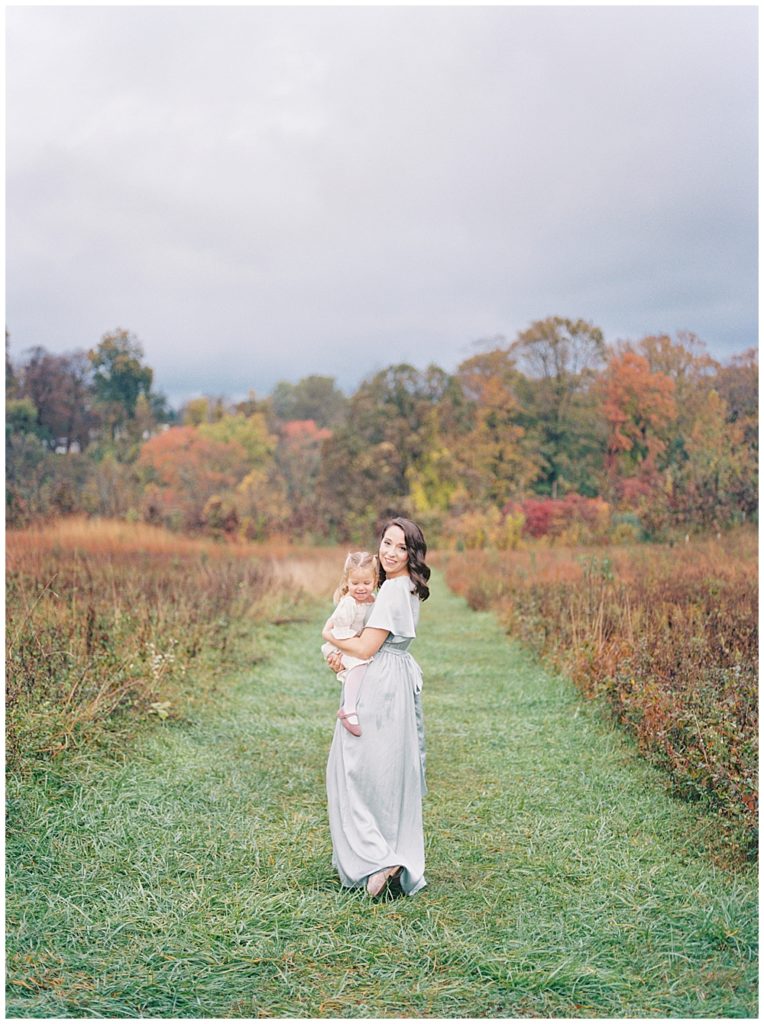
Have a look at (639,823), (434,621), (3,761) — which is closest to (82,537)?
(434,621)

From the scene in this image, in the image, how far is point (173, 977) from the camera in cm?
298

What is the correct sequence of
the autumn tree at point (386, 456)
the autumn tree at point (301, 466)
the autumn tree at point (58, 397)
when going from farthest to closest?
the autumn tree at point (58, 397) < the autumn tree at point (386, 456) < the autumn tree at point (301, 466)

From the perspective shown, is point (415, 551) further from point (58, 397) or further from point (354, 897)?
point (58, 397)

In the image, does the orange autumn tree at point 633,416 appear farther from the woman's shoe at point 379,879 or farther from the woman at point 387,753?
the woman's shoe at point 379,879

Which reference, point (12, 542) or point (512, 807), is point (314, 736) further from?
point (12, 542)

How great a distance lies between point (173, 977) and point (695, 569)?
8.85 metres

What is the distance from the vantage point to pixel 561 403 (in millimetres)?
23969

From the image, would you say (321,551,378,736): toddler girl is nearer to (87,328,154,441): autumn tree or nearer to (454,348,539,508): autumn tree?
(454,348,539,508): autumn tree

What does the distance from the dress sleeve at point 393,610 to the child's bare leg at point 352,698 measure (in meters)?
0.20

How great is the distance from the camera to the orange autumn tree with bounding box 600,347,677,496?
2206cm

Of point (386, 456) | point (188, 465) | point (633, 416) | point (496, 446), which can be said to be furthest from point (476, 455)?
point (188, 465)

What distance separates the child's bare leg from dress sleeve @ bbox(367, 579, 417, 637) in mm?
197

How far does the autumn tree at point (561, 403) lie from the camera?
918 inches

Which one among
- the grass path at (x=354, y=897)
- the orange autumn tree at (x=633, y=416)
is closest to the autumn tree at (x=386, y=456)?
the orange autumn tree at (x=633, y=416)
